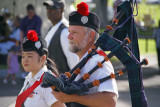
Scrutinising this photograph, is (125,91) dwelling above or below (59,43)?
below

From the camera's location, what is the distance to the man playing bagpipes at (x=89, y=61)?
2781 mm

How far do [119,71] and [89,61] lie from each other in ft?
0.81

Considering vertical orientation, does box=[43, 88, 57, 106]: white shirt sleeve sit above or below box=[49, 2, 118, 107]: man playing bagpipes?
below

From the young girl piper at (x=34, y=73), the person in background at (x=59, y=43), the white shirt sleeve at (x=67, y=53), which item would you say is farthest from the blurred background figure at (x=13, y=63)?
the young girl piper at (x=34, y=73)

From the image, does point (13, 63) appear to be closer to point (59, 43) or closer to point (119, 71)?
point (59, 43)

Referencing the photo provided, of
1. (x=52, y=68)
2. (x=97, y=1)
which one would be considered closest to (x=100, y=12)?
(x=97, y=1)

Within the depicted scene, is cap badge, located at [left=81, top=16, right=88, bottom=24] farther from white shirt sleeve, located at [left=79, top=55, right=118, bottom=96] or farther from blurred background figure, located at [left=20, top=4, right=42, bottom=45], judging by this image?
blurred background figure, located at [left=20, top=4, right=42, bottom=45]

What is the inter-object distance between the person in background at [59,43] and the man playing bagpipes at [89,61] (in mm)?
1636

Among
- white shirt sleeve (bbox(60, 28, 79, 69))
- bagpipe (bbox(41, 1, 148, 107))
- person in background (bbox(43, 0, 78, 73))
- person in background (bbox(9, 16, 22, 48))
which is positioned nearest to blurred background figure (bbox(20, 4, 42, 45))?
person in background (bbox(9, 16, 22, 48))

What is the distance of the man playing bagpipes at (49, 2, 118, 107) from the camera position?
2781 millimetres

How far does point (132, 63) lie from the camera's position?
9.43ft

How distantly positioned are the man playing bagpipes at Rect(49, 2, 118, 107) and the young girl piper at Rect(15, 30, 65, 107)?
30.6 inches

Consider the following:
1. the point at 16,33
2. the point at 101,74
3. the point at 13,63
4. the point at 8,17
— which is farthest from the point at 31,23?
the point at 101,74

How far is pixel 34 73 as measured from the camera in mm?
4047
